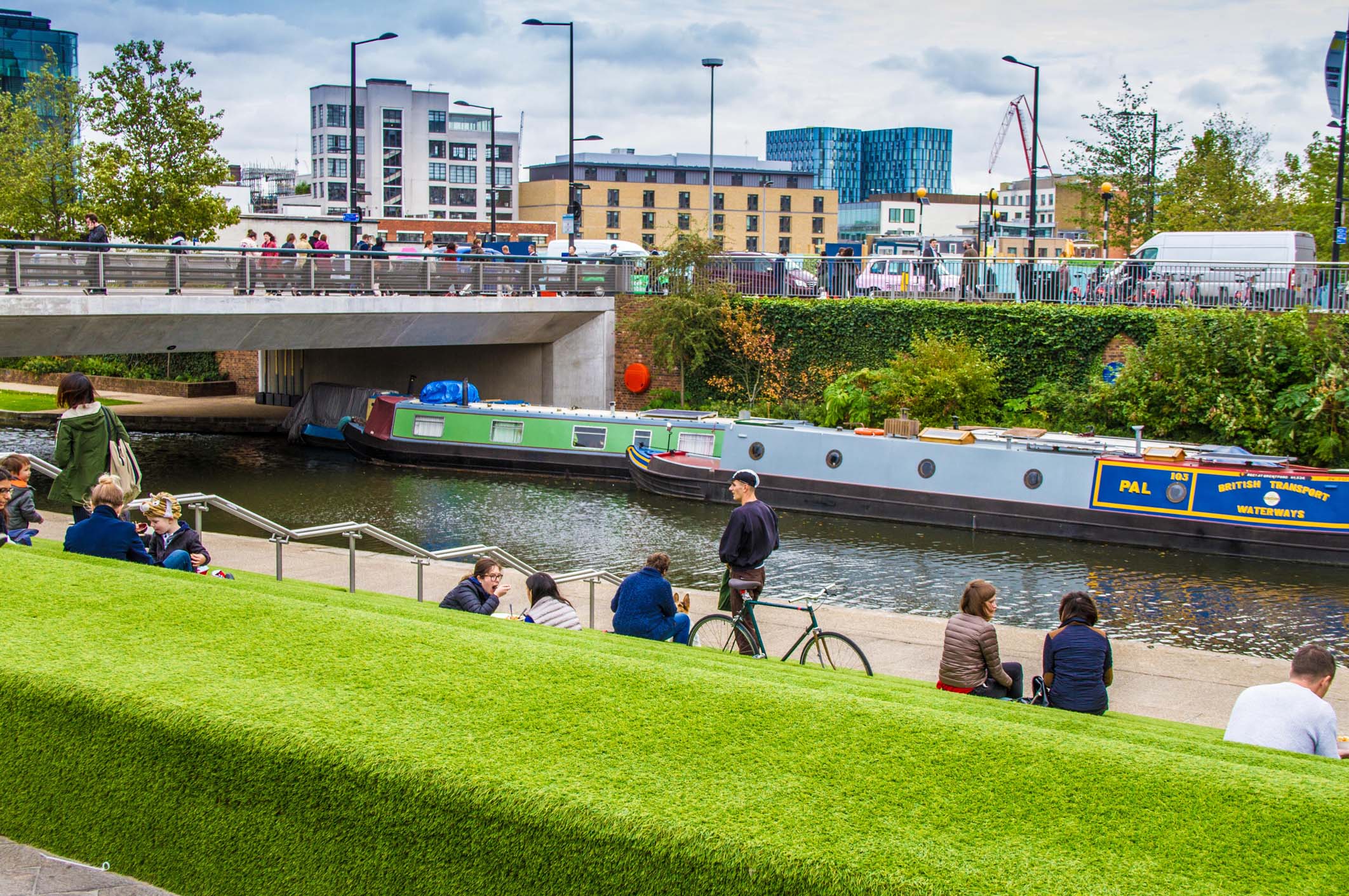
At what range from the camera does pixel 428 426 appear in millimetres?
32875

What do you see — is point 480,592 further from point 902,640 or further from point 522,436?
point 522,436

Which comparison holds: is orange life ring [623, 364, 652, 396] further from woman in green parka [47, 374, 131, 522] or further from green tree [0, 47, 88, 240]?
woman in green parka [47, 374, 131, 522]

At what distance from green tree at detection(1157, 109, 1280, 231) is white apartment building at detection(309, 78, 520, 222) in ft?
243

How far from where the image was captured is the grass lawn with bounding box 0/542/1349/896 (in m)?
4.03

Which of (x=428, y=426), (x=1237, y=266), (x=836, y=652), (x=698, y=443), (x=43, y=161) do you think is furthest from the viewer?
(x=43, y=161)

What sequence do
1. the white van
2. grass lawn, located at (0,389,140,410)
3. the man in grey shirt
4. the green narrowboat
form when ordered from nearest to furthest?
the man in grey shirt < the white van < the green narrowboat < grass lawn, located at (0,389,140,410)

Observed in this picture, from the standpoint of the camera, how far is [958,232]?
403ft

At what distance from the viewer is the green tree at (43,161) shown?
3575 cm

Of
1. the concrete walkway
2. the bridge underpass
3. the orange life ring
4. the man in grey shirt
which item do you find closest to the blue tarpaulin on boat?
the bridge underpass

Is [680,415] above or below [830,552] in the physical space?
above

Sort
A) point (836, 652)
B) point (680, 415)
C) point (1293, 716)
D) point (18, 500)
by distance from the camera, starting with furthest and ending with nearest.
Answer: point (680, 415)
point (18, 500)
point (836, 652)
point (1293, 716)

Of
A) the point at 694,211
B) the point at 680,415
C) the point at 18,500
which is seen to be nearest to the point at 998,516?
the point at 680,415

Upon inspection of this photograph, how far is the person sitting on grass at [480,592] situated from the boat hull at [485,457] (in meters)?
19.8

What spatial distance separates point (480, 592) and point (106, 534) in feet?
8.87
